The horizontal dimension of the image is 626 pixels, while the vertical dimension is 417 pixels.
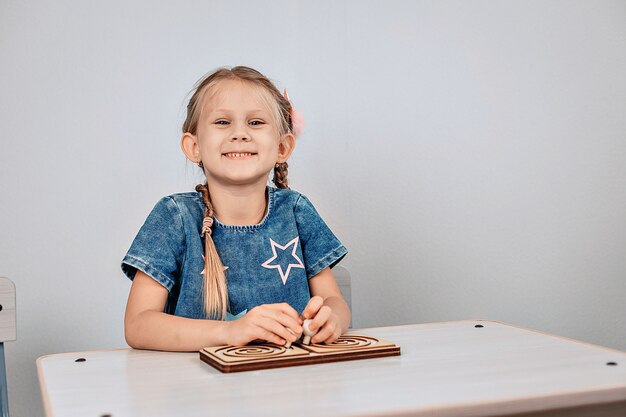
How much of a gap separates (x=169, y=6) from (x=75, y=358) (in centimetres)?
107

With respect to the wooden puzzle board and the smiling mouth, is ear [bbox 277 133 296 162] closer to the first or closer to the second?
the smiling mouth

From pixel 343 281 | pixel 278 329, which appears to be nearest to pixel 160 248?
pixel 278 329

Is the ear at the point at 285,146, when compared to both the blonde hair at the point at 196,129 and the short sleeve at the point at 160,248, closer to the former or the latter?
the blonde hair at the point at 196,129

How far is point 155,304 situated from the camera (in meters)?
1.13

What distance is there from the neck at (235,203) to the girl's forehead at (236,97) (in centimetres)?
14

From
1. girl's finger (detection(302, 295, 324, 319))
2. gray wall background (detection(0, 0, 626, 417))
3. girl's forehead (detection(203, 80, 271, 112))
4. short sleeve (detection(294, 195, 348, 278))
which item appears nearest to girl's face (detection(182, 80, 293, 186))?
girl's forehead (detection(203, 80, 271, 112))

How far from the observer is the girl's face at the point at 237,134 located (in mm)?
1243

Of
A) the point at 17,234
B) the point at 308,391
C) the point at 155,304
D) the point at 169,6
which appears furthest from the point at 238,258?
the point at 169,6

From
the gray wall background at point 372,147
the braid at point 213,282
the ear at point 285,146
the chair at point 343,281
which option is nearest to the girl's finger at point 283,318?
the braid at point 213,282

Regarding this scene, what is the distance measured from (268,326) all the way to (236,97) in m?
0.49

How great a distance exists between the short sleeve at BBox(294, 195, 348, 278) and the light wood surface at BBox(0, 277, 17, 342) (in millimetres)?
497

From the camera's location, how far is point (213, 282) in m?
1.19

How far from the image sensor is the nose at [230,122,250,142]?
1.24 m

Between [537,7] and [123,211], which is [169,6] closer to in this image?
[123,211]
